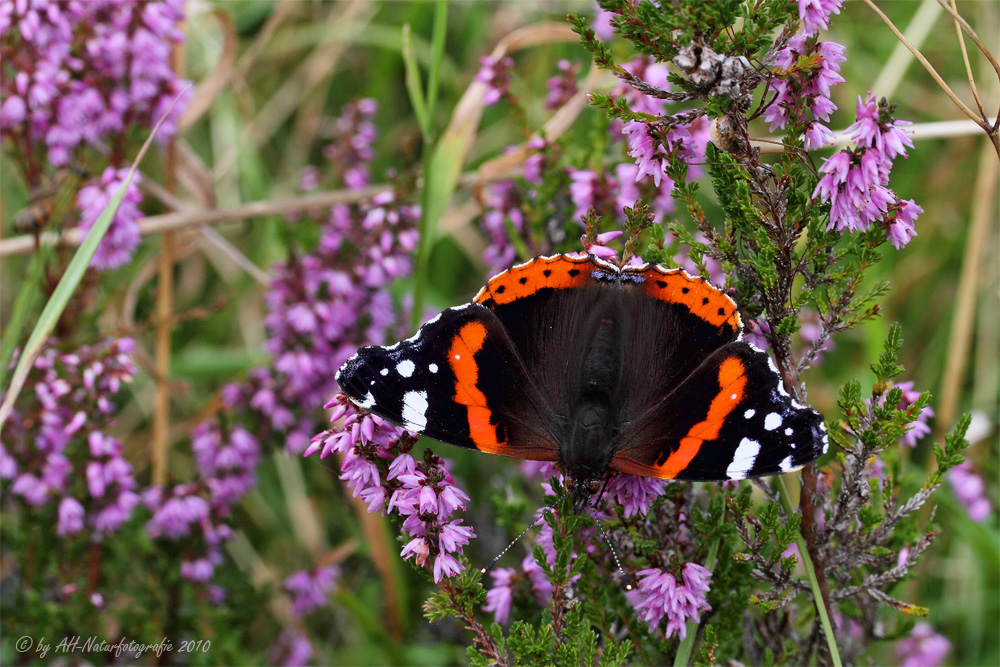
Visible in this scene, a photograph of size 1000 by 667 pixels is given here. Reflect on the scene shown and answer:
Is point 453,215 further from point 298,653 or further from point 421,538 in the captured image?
point 421,538

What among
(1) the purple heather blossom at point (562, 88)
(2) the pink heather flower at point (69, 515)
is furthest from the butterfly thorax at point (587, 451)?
(2) the pink heather flower at point (69, 515)

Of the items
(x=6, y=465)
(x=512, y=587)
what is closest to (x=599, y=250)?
(x=512, y=587)

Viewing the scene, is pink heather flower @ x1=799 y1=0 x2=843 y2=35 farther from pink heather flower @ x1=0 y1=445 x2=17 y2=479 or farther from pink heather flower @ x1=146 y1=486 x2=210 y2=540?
pink heather flower @ x1=0 y1=445 x2=17 y2=479

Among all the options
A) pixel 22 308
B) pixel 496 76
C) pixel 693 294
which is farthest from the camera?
pixel 496 76

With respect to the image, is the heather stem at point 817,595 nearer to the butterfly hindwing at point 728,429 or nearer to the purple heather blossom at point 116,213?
the butterfly hindwing at point 728,429

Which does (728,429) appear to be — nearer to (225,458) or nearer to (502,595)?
(502,595)

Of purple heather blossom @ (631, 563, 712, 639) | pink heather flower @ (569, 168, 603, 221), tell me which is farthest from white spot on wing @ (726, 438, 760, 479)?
pink heather flower @ (569, 168, 603, 221)
